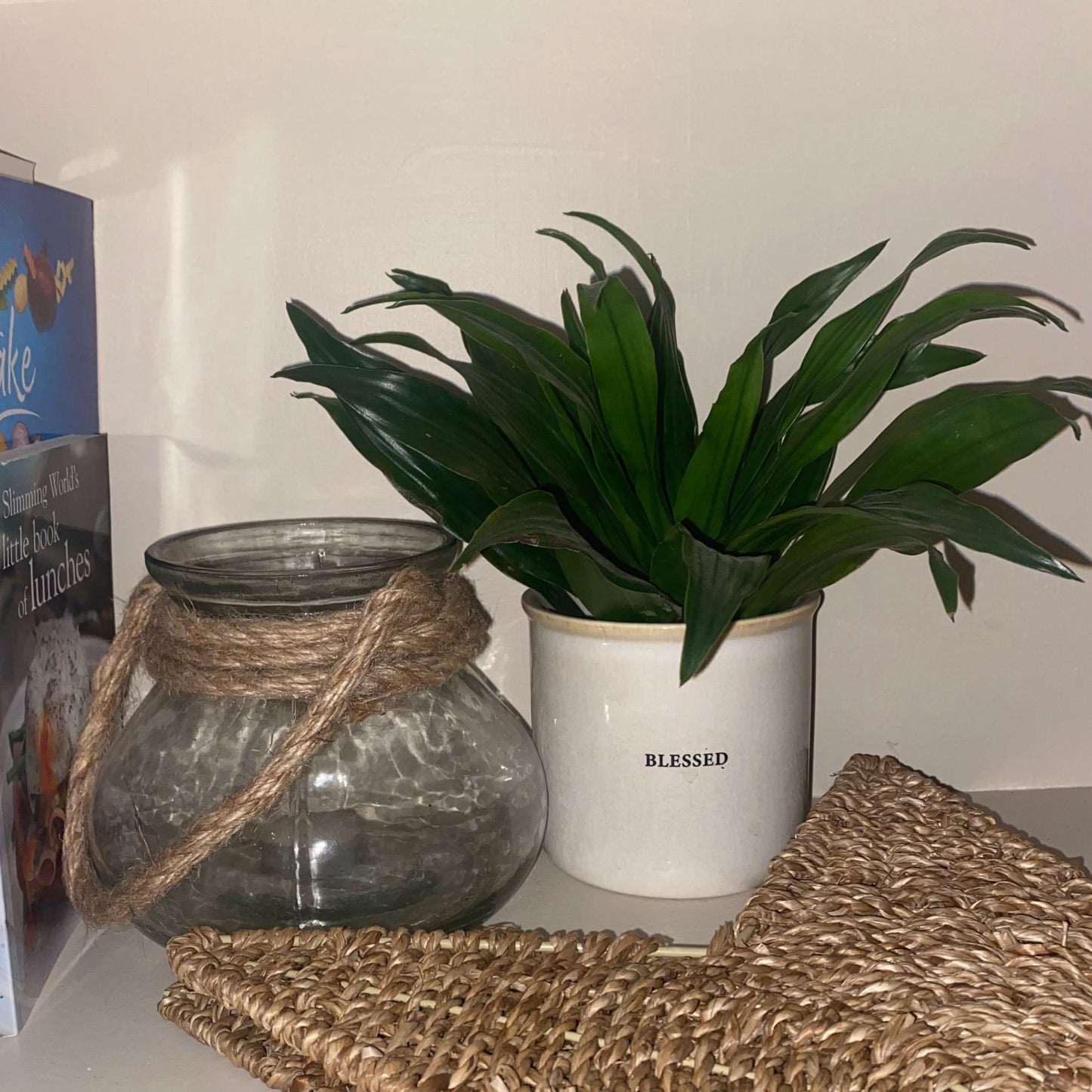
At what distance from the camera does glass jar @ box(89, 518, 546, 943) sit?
646 millimetres

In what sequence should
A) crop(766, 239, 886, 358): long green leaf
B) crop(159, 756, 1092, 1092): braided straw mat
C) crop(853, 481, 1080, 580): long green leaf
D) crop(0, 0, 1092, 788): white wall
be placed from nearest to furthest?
crop(159, 756, 1092, 1092): braided straw mat → crop(853, 481, 1080, 580): long green leaf → crop(766, 239, 886, 358): long green leaf → crop(0, 0, 1092, 788): white wall

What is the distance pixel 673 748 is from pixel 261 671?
0.80 ft

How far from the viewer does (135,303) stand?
848 millimetres

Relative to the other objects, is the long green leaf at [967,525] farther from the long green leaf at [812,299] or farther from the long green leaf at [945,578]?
the long green leaf at [812,299]

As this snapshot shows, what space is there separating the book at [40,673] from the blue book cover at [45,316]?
1.3 inches

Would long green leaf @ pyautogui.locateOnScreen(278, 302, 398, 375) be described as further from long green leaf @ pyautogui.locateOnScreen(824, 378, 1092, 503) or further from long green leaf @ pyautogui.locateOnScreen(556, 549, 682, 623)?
long green leaf @ pyautogui.locateOnScreen(824, 378, 1092, 503)

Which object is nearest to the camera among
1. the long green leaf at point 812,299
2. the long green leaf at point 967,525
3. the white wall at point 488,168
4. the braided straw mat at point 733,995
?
the braided straw mat at point 733,995

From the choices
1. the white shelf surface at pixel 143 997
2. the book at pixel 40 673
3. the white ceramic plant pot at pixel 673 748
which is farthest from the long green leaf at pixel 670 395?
the book at pixel 40 673

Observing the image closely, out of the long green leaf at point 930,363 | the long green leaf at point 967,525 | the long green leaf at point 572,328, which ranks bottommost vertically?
the long green leaf at point 967,525

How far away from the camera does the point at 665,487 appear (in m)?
0.75

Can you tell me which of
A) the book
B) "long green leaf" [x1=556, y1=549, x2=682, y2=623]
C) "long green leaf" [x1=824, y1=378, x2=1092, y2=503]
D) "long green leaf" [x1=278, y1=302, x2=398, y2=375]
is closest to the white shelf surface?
the book

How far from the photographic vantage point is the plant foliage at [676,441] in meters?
0.64

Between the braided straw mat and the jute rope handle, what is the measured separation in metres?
0.07

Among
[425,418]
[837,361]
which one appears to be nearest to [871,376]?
[837,361]
